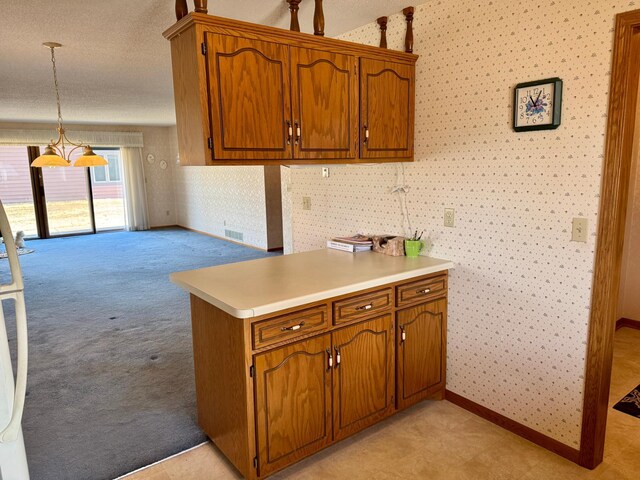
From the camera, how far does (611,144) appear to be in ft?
6.21

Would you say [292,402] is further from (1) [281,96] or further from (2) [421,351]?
(1) [281,96]

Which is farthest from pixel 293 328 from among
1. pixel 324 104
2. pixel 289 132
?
pixel 324 104

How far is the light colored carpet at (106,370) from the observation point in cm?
232

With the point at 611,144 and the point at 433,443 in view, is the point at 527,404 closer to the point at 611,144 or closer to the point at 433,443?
the point at 433,443

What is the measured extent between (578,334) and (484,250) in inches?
24.1

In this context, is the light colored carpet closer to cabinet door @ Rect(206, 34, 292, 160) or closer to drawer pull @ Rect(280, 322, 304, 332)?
drawer pull @ Rect(280, 322, 304, 332)

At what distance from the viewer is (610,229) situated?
6.34 feet

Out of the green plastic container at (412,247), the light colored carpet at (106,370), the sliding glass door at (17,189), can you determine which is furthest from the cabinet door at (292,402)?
the sliding glass door at (17,189)

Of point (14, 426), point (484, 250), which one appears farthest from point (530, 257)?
point (14, 426)

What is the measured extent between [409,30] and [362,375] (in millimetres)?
2006

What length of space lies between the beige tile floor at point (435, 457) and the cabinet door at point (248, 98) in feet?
5.00

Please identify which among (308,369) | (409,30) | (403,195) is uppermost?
(409,30)

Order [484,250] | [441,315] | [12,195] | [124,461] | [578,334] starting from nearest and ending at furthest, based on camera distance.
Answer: [578,334], [124,461], [484,250], [441,315], [12,195]

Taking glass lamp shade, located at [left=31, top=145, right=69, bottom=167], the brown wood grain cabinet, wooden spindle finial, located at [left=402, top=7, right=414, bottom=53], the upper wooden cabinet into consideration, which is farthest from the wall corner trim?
glass lamp shade, located at [left=31, top=145, right=69, bottom=167]
